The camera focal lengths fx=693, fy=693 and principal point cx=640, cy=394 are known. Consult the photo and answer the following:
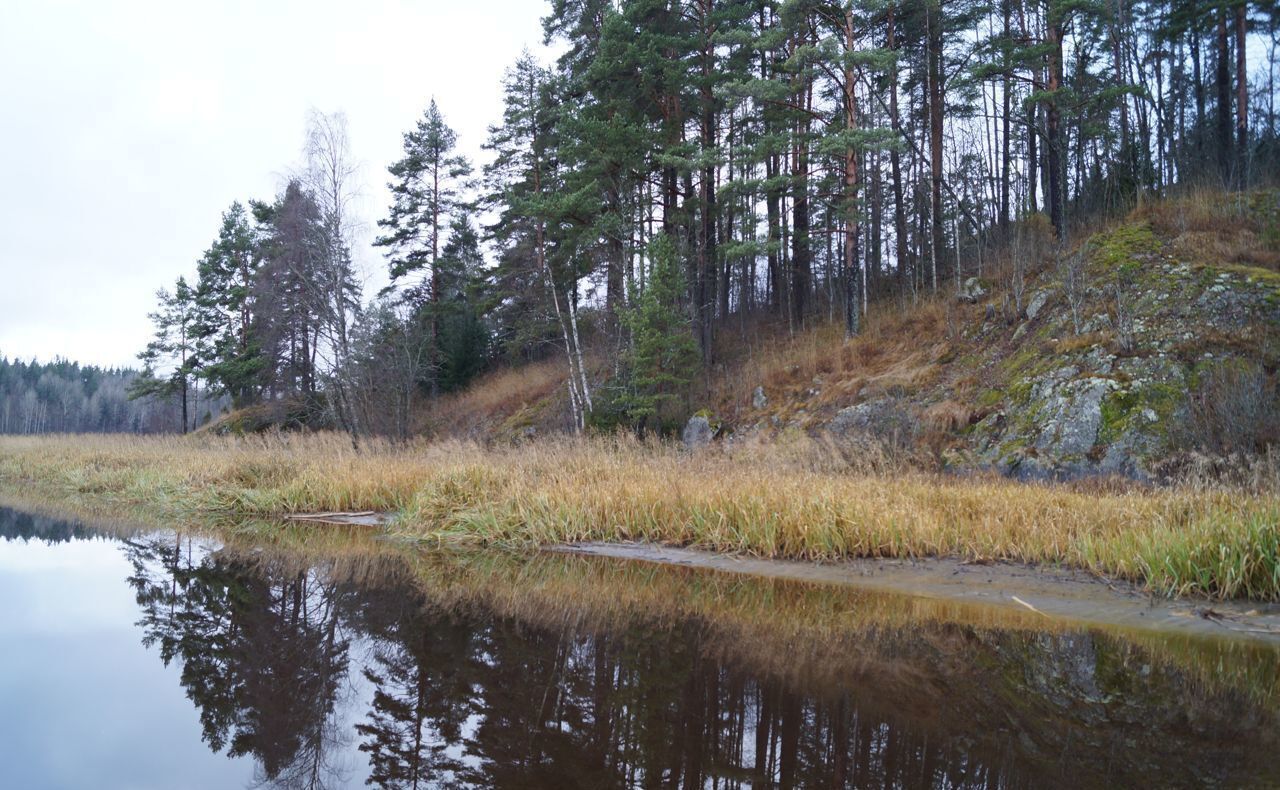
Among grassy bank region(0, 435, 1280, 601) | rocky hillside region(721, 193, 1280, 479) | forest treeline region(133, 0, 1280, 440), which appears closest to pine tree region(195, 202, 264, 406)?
forest treeline region(133, 0, 1280, 440)

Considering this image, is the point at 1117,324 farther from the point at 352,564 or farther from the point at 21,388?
the point at 21,388

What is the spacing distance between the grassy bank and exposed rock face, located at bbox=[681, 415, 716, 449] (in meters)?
3.88

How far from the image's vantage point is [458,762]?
3.54 meters

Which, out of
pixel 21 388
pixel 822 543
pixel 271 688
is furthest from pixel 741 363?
pixel 21 388

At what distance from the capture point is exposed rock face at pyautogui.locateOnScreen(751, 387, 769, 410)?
1797cm

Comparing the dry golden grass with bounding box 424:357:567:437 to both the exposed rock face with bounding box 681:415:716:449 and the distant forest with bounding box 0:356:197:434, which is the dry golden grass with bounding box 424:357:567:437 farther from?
the distant forest with bounding box 0:356:197:434

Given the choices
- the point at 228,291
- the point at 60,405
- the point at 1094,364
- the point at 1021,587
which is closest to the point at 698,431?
the point at 1094,364

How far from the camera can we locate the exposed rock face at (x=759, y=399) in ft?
59.0

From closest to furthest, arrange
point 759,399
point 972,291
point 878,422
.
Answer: point 878,422 < point 972,291 < point 759,399

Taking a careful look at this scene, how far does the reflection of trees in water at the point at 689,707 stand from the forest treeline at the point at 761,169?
40.8 feet

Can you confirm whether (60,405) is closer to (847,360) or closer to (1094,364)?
(847,360)

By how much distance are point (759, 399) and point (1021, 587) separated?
1112 centimetres

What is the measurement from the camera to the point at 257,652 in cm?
538

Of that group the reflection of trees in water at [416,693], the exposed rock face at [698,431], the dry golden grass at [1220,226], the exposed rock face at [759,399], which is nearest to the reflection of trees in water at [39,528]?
the reflection of trees in water at [416,693]
